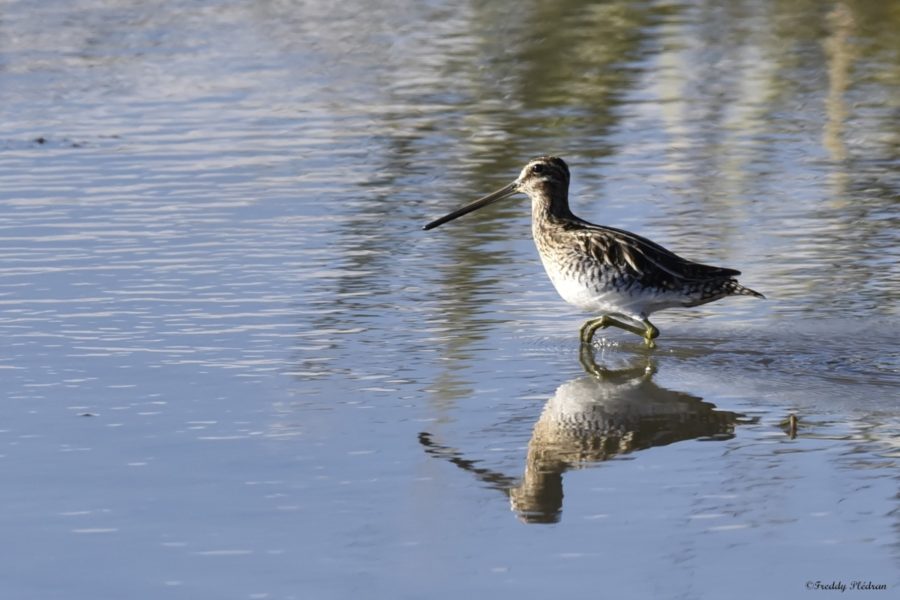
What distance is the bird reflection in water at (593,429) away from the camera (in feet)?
21.4

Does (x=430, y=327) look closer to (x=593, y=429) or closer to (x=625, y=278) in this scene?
(x=625, y=278)

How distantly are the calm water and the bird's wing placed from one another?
33cm

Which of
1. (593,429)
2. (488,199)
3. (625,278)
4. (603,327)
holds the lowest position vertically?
(603,327)

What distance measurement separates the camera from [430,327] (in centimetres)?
888

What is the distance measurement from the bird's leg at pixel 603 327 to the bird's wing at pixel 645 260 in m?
0.29

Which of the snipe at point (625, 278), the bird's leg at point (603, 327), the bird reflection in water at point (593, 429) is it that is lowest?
the bird's leg at point (603, 327)

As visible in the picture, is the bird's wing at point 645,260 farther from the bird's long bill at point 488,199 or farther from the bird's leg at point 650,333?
the bird's long bill at point 488,199

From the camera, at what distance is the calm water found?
5914 millimetres

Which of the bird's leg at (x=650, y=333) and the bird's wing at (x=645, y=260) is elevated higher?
the bird's wing at (x=645, y=260)

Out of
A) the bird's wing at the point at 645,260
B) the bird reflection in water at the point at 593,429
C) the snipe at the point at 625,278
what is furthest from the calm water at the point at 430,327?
the bird's wing at the point at 645,260

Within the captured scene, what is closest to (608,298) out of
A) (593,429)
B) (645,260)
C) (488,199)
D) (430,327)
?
(645,260)

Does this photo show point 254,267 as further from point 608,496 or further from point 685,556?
point 685,556

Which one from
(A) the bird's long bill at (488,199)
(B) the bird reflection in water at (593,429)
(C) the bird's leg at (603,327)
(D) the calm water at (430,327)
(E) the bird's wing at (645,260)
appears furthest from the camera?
(A) the bird's long bill at (488,199)

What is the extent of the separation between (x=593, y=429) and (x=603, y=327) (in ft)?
5.64
